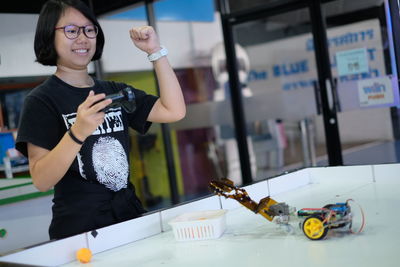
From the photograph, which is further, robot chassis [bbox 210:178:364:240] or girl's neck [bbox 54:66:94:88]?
girl's neck [bbox 54:66:94:88]

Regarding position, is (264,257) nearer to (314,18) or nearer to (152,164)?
(314,18)

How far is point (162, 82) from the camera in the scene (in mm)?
1795

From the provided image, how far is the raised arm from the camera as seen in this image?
1730 millimetres

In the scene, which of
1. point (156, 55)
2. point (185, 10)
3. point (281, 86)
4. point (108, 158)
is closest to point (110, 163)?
point (108, 158)

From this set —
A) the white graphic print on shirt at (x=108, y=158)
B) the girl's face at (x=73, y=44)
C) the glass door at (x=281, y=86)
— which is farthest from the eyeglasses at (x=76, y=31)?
the glass door at (x=281, y=86)

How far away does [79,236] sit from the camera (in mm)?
1402

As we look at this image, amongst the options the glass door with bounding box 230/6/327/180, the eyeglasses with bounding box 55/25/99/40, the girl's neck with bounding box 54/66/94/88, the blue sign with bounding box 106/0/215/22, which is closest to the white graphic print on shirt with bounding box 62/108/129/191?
the girl's neck with bounding box 54/66/94/88

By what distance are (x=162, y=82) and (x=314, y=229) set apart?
2.48ft

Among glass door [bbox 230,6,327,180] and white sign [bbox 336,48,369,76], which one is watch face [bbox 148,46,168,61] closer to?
white sign [bbox 336,48,369,76]

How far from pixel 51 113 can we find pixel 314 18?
346cm

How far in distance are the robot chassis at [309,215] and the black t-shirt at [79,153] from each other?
32 cm

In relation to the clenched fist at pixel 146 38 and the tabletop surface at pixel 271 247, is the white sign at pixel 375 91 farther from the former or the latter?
the clenched fist at pixel 146 38

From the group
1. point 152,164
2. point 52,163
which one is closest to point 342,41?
point 152,164

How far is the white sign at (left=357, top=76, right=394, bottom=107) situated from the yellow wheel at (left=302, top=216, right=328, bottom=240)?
328cm
